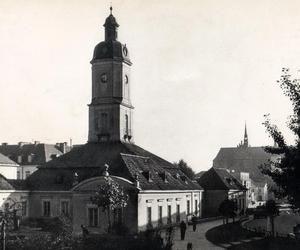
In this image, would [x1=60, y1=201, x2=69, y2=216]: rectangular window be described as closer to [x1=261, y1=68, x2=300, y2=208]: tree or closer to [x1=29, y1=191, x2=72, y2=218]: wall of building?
[x1=29, y1=191, x2=72, y2=218]: wall of building

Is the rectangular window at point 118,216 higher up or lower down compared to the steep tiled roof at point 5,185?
lower down

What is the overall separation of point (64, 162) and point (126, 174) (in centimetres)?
828

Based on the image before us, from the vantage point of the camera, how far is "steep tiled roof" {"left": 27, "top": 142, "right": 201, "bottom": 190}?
4372 cm

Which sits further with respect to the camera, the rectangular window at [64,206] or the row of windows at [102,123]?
the row of windows at [102,123]

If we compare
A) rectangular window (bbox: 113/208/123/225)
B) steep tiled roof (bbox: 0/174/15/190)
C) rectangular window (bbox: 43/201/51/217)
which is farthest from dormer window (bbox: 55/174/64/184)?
rectangular window (bbox: 113/208/123/225)

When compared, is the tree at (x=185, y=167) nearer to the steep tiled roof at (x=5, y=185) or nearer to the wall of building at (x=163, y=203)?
the wall of building at (x=163, y=203)

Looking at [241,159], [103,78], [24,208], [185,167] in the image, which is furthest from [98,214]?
[241,159]

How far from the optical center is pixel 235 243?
3347cm

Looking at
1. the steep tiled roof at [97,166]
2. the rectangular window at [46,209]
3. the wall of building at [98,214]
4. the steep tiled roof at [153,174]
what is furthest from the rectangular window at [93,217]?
the rectangular window at [46,209]

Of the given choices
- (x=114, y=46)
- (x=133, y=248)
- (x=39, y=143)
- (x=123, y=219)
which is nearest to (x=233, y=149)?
(x=39, y=143)

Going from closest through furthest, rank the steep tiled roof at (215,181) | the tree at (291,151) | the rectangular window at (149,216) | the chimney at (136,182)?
the tree at (291,151)
the chimney at (136,182)
the rectangular window at (149,216)
the steep tiled roof at (215,181)

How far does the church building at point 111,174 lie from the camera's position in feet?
135

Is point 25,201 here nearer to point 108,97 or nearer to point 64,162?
point 64,162

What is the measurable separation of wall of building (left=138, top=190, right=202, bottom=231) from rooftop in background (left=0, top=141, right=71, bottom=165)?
37.6m
